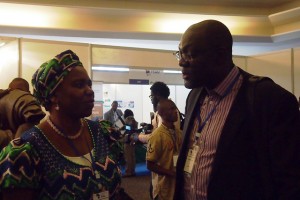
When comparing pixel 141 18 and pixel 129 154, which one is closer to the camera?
pixel 141 18

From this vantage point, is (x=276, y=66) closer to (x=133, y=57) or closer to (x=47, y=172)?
(x=133, y=57)

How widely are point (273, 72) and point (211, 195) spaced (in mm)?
5028

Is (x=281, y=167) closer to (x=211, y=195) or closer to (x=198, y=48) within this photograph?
(x=211, y=195)

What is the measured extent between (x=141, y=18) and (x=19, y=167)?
6.04 m

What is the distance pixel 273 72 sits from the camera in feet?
19.7

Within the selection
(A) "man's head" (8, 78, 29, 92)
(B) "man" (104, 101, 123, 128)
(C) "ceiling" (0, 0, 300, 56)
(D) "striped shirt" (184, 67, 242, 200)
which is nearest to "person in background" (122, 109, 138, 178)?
(B) "man" (104, 101, 123, 128)

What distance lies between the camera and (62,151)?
141 centimetres

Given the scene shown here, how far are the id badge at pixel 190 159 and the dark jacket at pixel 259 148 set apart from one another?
22cm

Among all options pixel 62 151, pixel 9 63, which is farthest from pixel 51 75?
pixel 9 63

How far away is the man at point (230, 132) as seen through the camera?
131 centimetres

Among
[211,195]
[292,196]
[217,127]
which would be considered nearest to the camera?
[292,196]

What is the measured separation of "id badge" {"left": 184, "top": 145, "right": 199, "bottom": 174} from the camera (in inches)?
64.1

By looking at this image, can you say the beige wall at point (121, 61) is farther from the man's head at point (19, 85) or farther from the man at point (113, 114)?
the man's head at point (19, 85)

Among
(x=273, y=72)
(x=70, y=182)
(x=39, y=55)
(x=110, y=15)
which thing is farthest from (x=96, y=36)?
(x=70, y=182)
